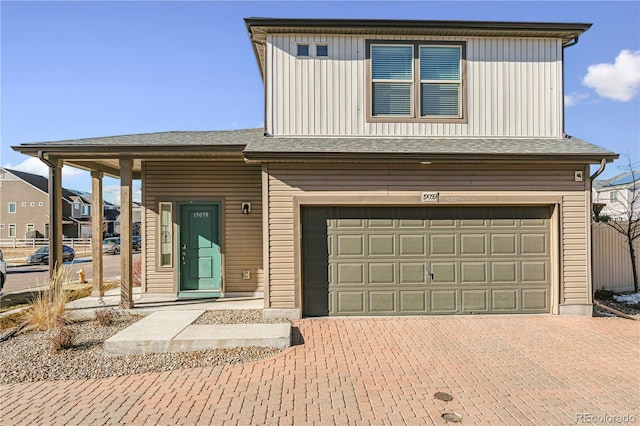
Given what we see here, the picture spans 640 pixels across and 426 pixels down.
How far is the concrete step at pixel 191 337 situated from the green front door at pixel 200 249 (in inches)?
119

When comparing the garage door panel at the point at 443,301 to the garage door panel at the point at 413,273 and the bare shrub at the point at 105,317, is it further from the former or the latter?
the bare shrub at the point at 105,317

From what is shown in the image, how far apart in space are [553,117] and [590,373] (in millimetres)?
5558

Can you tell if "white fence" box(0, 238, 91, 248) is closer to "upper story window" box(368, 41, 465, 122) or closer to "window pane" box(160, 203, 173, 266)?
"window pane" box(160, 203, 173, 266)

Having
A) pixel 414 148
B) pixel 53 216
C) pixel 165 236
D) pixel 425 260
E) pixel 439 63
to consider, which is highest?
pixel 439 63

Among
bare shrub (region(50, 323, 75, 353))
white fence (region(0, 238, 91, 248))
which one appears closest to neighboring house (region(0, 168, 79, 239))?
white fence (region(0, 238, 91, 248))

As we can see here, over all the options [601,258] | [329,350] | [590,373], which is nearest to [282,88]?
[329,350]

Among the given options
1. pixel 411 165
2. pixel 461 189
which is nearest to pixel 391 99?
pixel 411 165

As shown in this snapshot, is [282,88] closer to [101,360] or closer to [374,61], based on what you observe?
[374,61]

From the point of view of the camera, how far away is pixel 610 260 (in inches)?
390

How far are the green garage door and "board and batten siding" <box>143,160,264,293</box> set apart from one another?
2374 mm

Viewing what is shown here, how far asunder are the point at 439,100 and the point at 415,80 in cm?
69

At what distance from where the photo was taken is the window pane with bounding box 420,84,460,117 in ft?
27.0

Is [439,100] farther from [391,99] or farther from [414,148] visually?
[414,148]

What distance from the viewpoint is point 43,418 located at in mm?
3877
